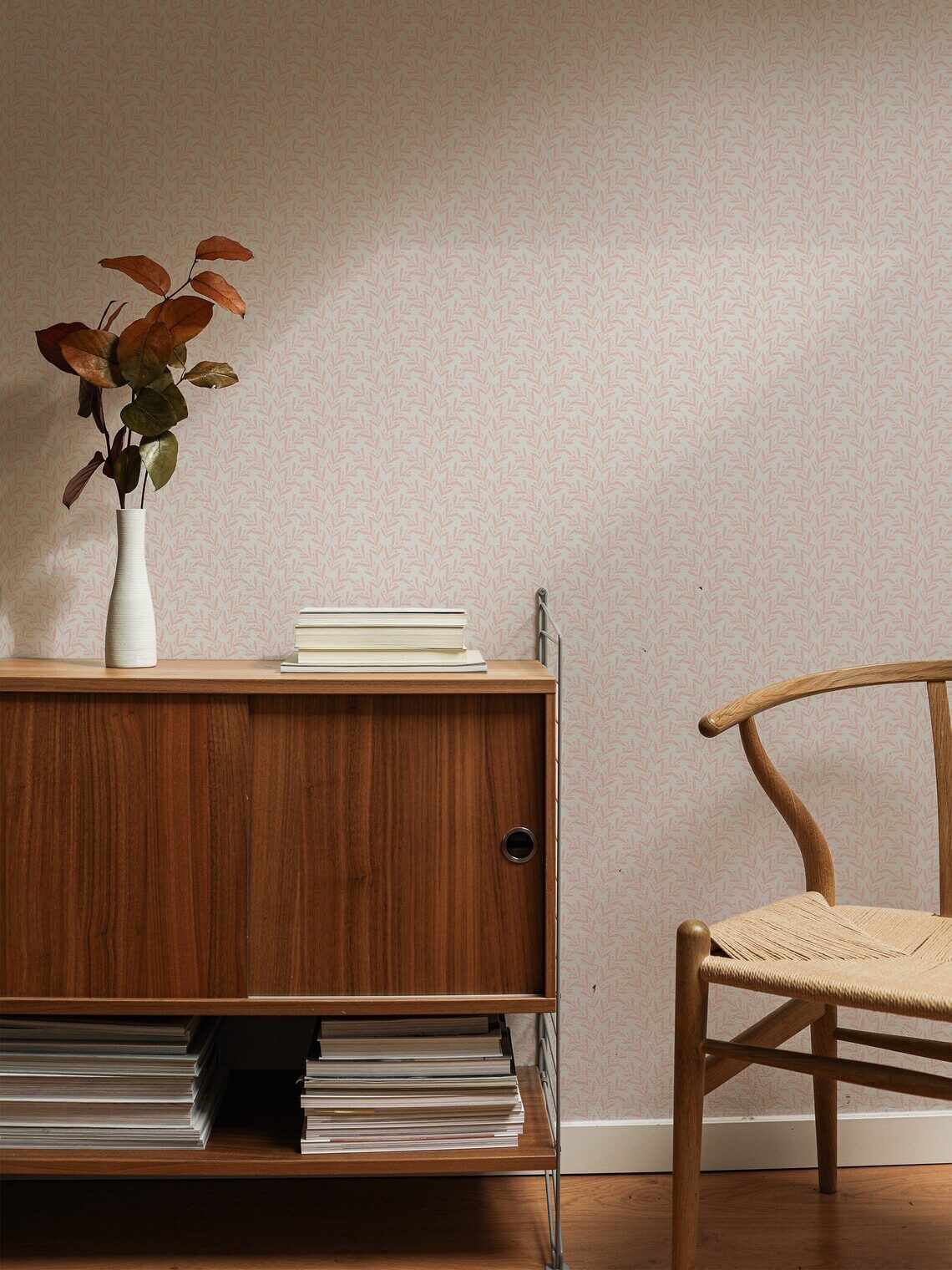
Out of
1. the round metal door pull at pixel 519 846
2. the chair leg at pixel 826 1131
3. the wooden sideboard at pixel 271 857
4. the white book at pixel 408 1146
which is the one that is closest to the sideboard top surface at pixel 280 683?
the wooden sideboard at pixel 271 857

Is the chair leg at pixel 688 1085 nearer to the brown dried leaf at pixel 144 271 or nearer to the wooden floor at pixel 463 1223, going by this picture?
the wooden floor at pixel 463 1223

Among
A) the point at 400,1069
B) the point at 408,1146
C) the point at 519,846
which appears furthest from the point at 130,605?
the point at 408,1146

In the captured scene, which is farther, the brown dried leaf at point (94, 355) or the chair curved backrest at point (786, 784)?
the chair curved backrest at point (786, 784)

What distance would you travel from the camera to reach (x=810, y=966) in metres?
1.44

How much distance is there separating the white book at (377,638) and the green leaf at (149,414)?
0.37m

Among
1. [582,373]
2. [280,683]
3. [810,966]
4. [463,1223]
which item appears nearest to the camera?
[810,966]

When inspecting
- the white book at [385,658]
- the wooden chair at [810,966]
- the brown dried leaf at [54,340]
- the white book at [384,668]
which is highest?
the brown dried leaf at [54,340]

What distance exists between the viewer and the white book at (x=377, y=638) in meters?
1.63

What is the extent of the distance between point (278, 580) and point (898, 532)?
3.58 ft

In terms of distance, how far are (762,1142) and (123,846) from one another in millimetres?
1233

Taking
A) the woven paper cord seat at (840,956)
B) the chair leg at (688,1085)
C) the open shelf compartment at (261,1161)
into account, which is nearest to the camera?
the woven paper cord seat at (840,956)

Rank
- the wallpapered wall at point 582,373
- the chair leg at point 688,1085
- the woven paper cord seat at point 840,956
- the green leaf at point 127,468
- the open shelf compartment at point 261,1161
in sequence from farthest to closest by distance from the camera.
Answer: the wallpapered wall at point 582,373 < the green leaf at point 127,468 < the open shelf compartment at point 261,1161 < the chair leg at point 688,1085 < the woven paper cord seat at point 840,956

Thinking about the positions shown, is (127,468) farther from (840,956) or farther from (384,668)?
(840,956)

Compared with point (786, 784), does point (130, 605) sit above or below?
above
